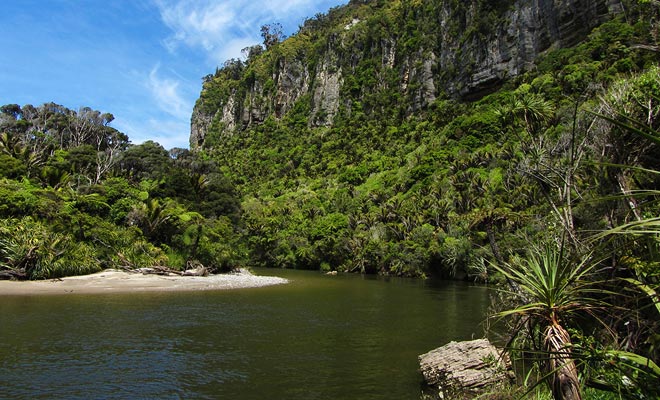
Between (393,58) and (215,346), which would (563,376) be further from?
(393,58)

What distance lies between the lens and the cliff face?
99938 mm

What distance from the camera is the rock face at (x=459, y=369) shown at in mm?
13023

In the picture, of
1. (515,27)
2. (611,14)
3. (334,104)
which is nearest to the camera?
(611,14)

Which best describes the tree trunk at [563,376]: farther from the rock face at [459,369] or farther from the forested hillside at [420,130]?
the rock face at [459,369]

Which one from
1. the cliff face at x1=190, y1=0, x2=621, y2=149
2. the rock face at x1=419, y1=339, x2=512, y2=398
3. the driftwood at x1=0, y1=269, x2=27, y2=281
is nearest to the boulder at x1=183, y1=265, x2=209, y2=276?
the driftwood at x1=0, y1=269, x2=27, y2=281

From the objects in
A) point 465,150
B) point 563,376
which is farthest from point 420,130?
point 563,376

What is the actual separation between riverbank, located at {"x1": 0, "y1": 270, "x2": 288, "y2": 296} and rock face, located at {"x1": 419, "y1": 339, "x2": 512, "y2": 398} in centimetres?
2834

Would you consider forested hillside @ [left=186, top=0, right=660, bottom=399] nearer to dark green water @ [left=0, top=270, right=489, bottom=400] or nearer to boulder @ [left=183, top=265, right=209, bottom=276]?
dark green water @ [left=0, top=270, right=489, bottom=400]

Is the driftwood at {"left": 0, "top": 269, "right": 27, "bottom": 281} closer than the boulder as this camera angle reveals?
A: Yes

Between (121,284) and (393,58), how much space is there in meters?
131

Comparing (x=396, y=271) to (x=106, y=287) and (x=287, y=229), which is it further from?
(x=106, y=287)

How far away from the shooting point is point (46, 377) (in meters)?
13.4

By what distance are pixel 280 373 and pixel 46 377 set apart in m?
7.24

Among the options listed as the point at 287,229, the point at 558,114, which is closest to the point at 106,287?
the point at 287,229
